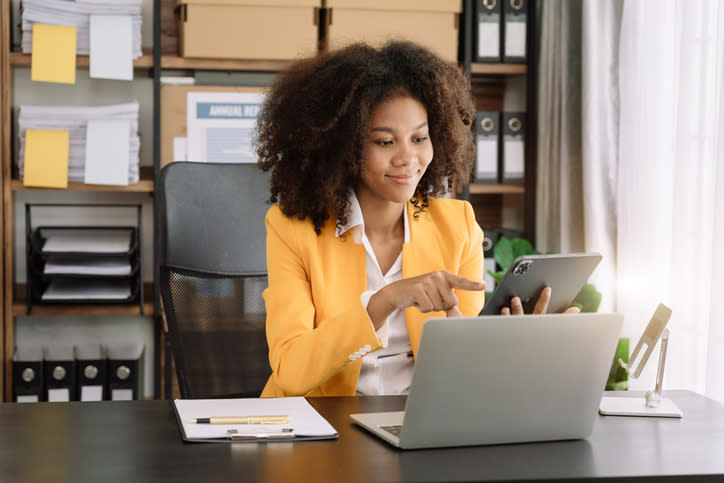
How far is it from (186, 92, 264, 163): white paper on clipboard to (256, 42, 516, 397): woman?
1.18 meters

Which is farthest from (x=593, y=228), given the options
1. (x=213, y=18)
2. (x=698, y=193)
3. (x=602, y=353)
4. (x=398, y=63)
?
(x=602, y=353)

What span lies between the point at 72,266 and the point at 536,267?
2.00 metres

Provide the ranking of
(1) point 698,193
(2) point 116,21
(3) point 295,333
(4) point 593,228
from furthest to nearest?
(2) point 116,21 < (4) point 593,228 < (1) point 698,193 < (3) point 295,333

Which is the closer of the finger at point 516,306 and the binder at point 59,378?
the finger at point 516,306

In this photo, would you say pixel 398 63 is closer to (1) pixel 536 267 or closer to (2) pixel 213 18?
(1) pixel 536 267

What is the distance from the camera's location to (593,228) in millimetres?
2371

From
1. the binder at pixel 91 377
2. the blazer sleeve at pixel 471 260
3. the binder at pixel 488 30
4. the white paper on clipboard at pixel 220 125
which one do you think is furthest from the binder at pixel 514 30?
the binder at pixel 91 377

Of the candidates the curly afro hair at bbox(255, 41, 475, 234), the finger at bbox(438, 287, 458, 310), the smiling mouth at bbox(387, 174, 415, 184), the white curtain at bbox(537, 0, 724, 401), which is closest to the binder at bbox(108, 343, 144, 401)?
the curly afro hair at bbox(255, 41, 475, 234)

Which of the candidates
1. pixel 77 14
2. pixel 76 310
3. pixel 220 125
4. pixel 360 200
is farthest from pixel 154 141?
pixel 360 200

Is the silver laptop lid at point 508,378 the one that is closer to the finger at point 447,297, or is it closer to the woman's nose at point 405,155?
the finger at point 447,297

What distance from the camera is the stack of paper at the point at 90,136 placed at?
260 cm

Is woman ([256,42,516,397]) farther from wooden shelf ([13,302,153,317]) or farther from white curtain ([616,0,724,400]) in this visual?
wooden shelf ([13,302,153,317])

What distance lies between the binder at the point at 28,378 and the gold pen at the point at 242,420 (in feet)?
6.09

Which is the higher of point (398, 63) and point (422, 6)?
point (422, 6)
